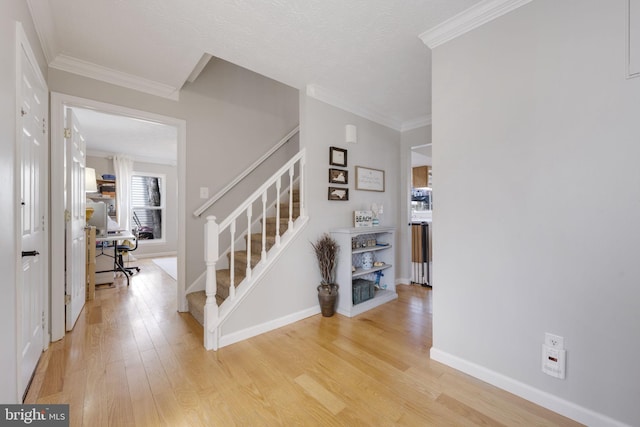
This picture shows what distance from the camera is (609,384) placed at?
1226 mm

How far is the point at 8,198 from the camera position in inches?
47.8

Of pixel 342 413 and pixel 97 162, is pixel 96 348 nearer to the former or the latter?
pixel 342 413

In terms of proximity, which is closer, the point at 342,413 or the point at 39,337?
the point at 342,413

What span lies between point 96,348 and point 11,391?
0.84 m

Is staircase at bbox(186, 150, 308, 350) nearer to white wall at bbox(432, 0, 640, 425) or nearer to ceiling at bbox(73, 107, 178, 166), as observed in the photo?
white wall at bbox(432, 0, 640, 425)

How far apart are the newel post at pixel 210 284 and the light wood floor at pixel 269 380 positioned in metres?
0.10

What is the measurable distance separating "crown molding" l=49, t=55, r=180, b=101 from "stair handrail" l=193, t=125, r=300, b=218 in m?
1.05

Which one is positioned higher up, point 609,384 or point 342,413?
point 609,384

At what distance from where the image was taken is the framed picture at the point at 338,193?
2851mm

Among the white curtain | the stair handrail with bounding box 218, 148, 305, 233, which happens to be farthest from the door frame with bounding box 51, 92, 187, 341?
the white curtain

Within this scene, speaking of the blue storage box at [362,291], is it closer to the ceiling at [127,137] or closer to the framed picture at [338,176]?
the framed picture at [338,176]

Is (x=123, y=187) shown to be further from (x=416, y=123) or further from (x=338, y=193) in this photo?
(x=416, y=123)

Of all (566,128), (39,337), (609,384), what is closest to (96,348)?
(39,337)

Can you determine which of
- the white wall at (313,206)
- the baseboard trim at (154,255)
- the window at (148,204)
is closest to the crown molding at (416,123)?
the white wall at (313,206)
